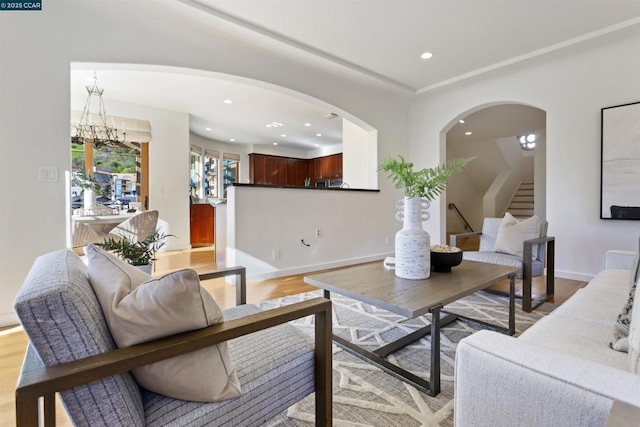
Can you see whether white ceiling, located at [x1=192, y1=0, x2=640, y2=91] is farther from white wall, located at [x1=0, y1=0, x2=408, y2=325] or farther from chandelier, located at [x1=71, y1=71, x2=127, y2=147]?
chandelier, located at [x1=71, y1=71, x2=127, y2=147]

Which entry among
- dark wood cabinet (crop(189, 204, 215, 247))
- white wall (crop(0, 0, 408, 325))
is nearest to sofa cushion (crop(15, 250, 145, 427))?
white wall (crop(0, 0, 408, 325))

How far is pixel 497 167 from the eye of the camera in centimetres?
814

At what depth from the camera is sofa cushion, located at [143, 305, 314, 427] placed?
798mm

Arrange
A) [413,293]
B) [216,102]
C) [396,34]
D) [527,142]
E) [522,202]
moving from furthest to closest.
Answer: [522,202] < [527,142] < [216,102] < [396,34] < [413,293]

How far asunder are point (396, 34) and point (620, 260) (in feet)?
8.82

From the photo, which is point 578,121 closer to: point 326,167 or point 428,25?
point 428,25

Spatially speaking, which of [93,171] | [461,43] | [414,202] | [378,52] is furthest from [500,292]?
[93,171]

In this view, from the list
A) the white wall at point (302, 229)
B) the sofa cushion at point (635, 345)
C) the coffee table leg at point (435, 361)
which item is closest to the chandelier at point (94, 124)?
the white wall at point (302, 229)

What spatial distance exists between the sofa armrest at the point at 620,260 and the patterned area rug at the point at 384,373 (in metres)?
0.61

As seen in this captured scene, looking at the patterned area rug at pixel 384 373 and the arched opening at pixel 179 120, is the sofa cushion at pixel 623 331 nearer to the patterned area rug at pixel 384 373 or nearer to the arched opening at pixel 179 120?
the patterned area rug at pixel 384 373

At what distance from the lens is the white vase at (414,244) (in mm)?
1854

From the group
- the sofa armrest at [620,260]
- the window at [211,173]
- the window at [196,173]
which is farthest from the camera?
the window at [211,173]

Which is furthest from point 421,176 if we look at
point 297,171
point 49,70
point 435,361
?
point 297,171

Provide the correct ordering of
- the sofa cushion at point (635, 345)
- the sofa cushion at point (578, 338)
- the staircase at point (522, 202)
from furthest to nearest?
the staircase at point (522, 202), the sofa cushion at point (578, 338), the sofa cushion at point (635, 345)
